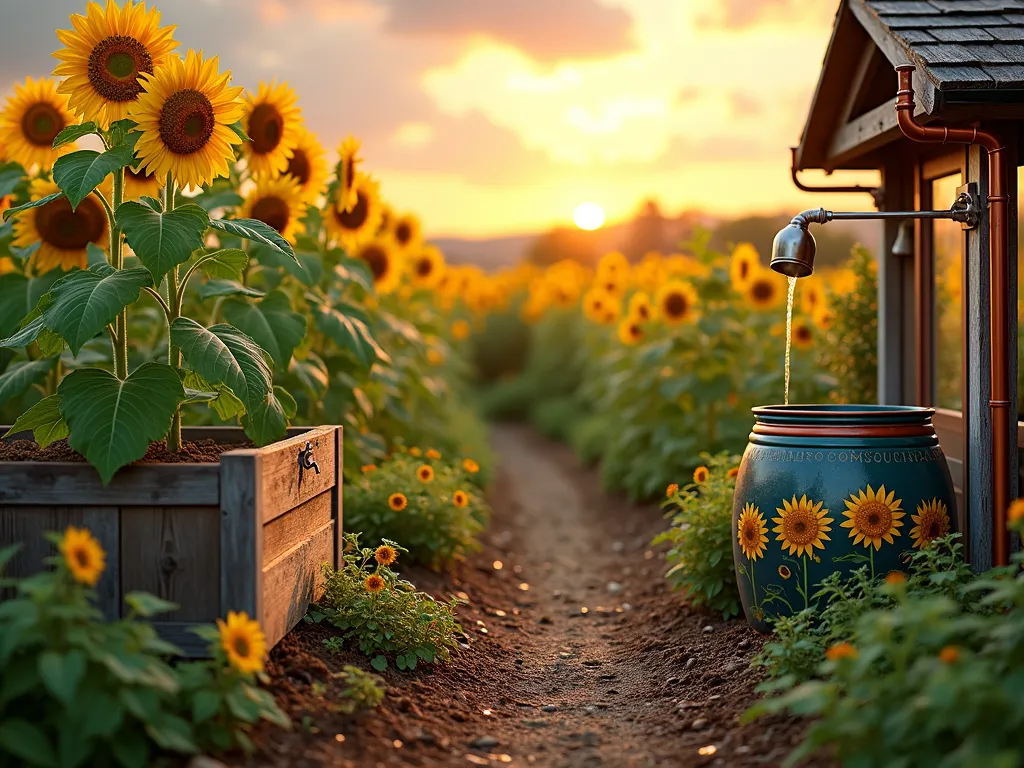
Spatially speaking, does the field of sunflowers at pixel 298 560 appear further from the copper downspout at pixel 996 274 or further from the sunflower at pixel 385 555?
the copper downspout at pixel 996 274

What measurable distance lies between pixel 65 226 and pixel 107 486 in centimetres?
172

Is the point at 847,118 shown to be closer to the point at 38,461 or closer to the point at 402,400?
the point at 402,400

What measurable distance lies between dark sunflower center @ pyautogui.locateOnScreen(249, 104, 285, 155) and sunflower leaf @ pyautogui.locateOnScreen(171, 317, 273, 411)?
1.42 meters

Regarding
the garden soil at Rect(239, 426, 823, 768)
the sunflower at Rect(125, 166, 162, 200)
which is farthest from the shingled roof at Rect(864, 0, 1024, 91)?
the sunflower at Rect(125, 166, 162, 200)

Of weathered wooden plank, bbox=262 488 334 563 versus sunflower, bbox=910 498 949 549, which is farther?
sunflower, bbox=910 498 949 549

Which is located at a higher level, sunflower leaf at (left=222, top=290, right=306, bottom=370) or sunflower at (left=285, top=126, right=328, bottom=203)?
sunflower at (left=285, top=126, right=328, bottom=203)

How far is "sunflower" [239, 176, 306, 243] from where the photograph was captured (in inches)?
194

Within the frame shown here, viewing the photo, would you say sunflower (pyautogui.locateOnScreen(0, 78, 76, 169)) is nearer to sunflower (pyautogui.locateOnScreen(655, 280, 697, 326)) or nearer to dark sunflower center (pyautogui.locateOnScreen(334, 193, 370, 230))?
dark sunflower center (pyautogui.locateOnScreen(334, 193, 370, 230))

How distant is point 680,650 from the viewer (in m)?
4.45

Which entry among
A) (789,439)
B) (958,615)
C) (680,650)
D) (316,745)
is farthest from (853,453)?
(316,745)

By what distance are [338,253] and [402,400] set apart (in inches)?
66.2

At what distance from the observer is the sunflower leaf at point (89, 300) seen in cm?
306

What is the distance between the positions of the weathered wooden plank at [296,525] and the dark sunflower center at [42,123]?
79.9 inches

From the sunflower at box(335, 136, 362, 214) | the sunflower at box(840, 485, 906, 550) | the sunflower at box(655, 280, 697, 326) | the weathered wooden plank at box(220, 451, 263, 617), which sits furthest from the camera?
the sunflower at box(655, 280, 697, 326)
